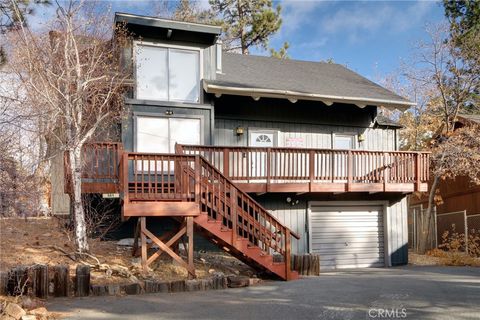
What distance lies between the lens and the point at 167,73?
1348 cm

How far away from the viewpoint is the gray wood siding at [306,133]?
14.1 metres

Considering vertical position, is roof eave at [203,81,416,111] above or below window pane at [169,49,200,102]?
below

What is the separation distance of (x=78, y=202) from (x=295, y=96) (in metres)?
6.87

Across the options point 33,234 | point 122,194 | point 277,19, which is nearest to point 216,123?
point 122,194

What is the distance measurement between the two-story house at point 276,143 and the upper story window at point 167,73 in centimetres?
3

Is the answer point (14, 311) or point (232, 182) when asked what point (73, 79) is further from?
point (14, 311)

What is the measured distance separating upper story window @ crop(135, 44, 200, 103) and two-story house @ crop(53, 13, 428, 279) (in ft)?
0.09

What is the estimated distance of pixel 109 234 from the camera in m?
12.7

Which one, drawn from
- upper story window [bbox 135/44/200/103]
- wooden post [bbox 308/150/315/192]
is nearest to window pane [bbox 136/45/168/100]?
upper story window [bbox 135/44/200/103]

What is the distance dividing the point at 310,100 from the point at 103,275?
816cm

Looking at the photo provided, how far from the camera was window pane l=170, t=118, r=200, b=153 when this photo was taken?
1329 cm

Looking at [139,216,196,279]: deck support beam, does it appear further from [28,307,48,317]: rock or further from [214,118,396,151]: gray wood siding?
[214,118,396,151]: gray wood siding

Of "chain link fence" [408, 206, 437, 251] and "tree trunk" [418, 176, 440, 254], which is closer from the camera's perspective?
"tree trunk" [418, 176, 440, 254]

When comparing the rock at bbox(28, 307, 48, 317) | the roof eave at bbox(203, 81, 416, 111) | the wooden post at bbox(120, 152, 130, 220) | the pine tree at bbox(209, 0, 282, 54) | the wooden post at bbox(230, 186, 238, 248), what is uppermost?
the pine tree at bbox(209, 0, 282, 54)
